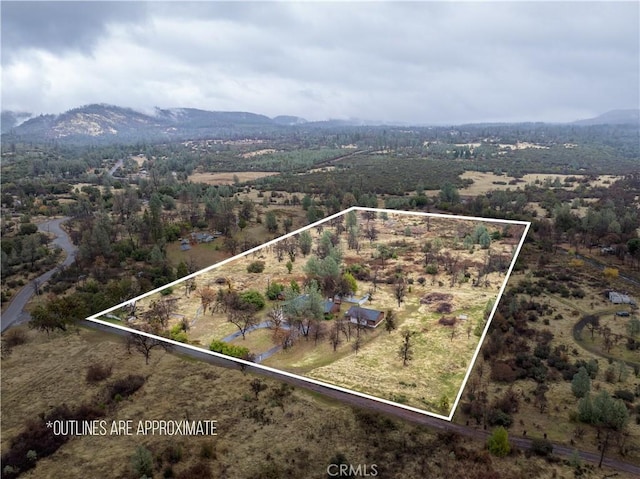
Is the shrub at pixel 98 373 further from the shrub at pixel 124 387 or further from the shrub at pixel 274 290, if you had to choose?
the shrub at pixel 274 290

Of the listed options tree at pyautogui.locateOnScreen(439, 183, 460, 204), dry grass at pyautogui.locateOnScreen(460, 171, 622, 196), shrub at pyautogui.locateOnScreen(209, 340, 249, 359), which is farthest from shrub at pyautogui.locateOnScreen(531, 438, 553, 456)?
dry grass at pyautogui.locateOnScreen(460, 171, 622, 196)

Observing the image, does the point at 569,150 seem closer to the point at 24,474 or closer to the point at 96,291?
the point at 96,291

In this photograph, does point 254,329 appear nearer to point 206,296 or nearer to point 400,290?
point 206,296

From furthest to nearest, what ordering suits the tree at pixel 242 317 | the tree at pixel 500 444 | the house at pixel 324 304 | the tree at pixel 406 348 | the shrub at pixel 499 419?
the shrub at pixel 499 419 < the tree at pixel 500 444 < the house at pixel 324 304 < the tree at pixel 242 317 < the tree at pixel 406 348

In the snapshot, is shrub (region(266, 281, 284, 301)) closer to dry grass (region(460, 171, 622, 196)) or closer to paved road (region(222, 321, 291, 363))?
paved road (region(222, 321, 291, 363))

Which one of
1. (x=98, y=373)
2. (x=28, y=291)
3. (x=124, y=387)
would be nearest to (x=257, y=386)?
(x=124, y=387)

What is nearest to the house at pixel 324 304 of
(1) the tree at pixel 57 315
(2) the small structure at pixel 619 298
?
(1) the tree at pixel 57 315

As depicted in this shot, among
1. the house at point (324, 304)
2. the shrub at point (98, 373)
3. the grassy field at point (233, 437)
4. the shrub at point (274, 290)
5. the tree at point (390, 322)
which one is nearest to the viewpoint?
the tree at point (390, 322)
